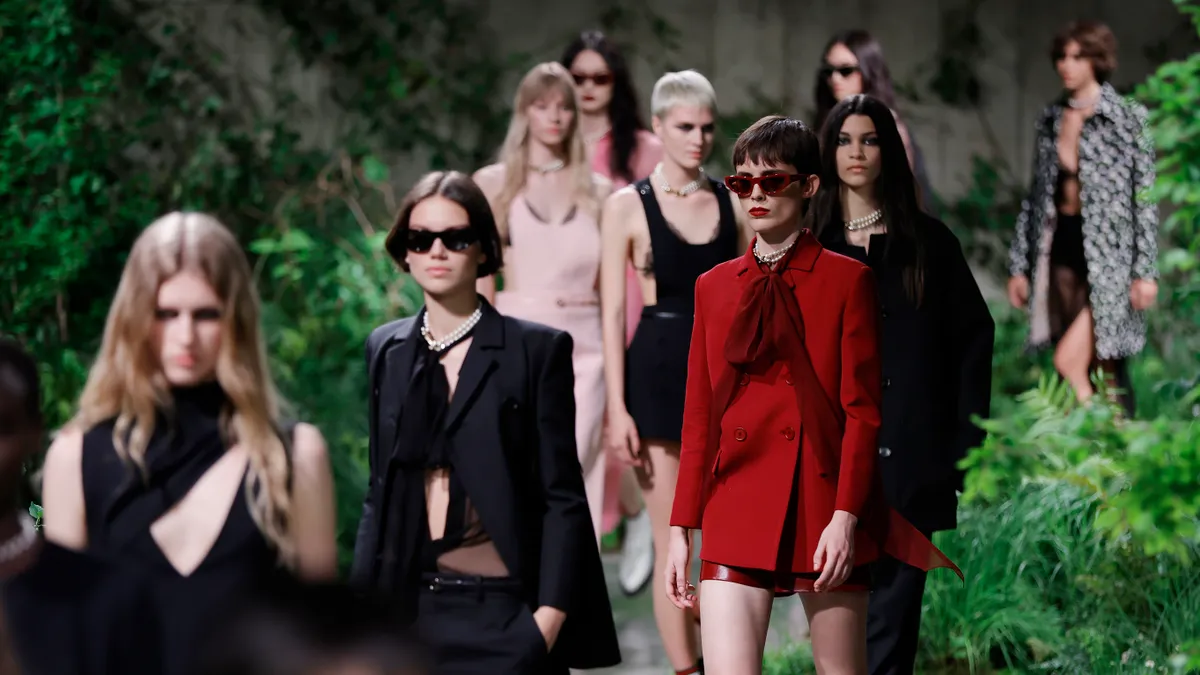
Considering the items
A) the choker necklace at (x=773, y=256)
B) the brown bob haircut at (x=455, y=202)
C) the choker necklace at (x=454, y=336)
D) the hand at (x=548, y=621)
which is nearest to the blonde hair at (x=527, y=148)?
the brown bob haircut at (x=455, y=202)

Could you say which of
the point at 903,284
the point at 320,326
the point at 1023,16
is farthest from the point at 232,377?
the point at 1023,16

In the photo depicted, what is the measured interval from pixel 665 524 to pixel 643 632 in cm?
122

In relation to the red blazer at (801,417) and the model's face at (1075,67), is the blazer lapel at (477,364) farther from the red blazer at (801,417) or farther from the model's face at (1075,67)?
the model's face at (1075,67)

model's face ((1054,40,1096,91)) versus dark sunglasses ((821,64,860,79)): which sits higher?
model's face ((1054,40,1096,91))

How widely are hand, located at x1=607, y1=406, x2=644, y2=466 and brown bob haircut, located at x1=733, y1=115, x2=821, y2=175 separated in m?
1.80

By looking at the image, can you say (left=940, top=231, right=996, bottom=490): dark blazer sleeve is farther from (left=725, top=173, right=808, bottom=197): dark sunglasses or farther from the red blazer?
(left=725, top=173, right=808, bottom=197): dark sunglasses

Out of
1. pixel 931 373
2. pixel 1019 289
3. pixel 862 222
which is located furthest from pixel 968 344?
pixel 1019 289

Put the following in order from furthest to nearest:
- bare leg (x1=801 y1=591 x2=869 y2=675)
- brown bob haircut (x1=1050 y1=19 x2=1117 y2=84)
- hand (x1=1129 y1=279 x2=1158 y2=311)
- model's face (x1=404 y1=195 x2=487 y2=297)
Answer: brown bob haircut (x1=1050 y1=19 x2=1117 y2=84), hand (x1=1129 y1=279 x2=1158 y2=311), model's face (x1=404 y1=195 x2=487 y2=297), bare leg (x1=801 y1=591 x2=869 y2=675)

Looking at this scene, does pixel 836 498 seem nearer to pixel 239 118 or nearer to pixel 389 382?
pixel 389 382

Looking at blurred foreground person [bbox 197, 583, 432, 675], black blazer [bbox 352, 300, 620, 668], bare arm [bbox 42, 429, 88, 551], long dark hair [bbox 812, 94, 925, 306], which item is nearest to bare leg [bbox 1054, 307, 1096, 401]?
long dark hair [bbox 812, 94, 925, 306]

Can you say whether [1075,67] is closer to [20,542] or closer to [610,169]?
[610,169]

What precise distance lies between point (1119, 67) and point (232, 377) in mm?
8117

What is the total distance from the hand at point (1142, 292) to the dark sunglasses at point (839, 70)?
66.8 inches

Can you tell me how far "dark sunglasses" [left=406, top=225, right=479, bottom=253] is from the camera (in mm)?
3977
